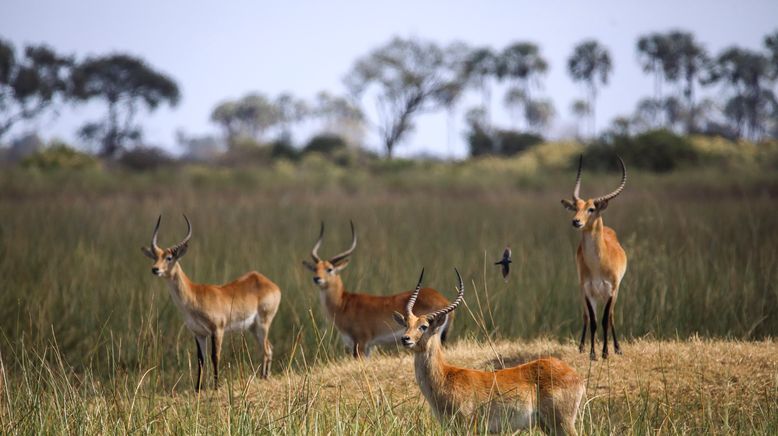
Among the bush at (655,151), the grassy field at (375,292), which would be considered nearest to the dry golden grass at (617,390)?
the grassy field at (375,292)

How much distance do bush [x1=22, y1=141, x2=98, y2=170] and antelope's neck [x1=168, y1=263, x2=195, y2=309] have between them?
25.2 m

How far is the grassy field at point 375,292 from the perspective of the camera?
5.45 m

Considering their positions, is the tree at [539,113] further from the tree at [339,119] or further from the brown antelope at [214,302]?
the brown antelope at [214,302]

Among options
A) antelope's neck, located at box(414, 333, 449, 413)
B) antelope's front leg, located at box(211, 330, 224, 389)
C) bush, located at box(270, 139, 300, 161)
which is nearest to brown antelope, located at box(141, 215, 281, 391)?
antelope's front leg, located at box(211, 330, 224, 389)

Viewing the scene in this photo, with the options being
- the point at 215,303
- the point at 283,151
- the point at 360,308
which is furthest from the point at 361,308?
the point at 283,151

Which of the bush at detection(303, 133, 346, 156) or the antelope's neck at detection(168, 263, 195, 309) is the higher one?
the bush at detection(303, 133, 346, 156)

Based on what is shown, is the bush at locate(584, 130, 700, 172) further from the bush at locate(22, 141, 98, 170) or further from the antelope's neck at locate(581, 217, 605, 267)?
the antelope's neck at locate(581, 217, 605, 267)

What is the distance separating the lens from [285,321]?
955 centimetres

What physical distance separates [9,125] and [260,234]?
25579mm

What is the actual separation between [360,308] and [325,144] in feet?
124

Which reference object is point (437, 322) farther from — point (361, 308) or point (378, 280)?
point (378, 280)

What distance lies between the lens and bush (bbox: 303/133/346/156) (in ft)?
149

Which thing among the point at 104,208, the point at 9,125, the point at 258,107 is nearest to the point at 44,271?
the point at 104,208

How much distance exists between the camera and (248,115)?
72.4 meters
